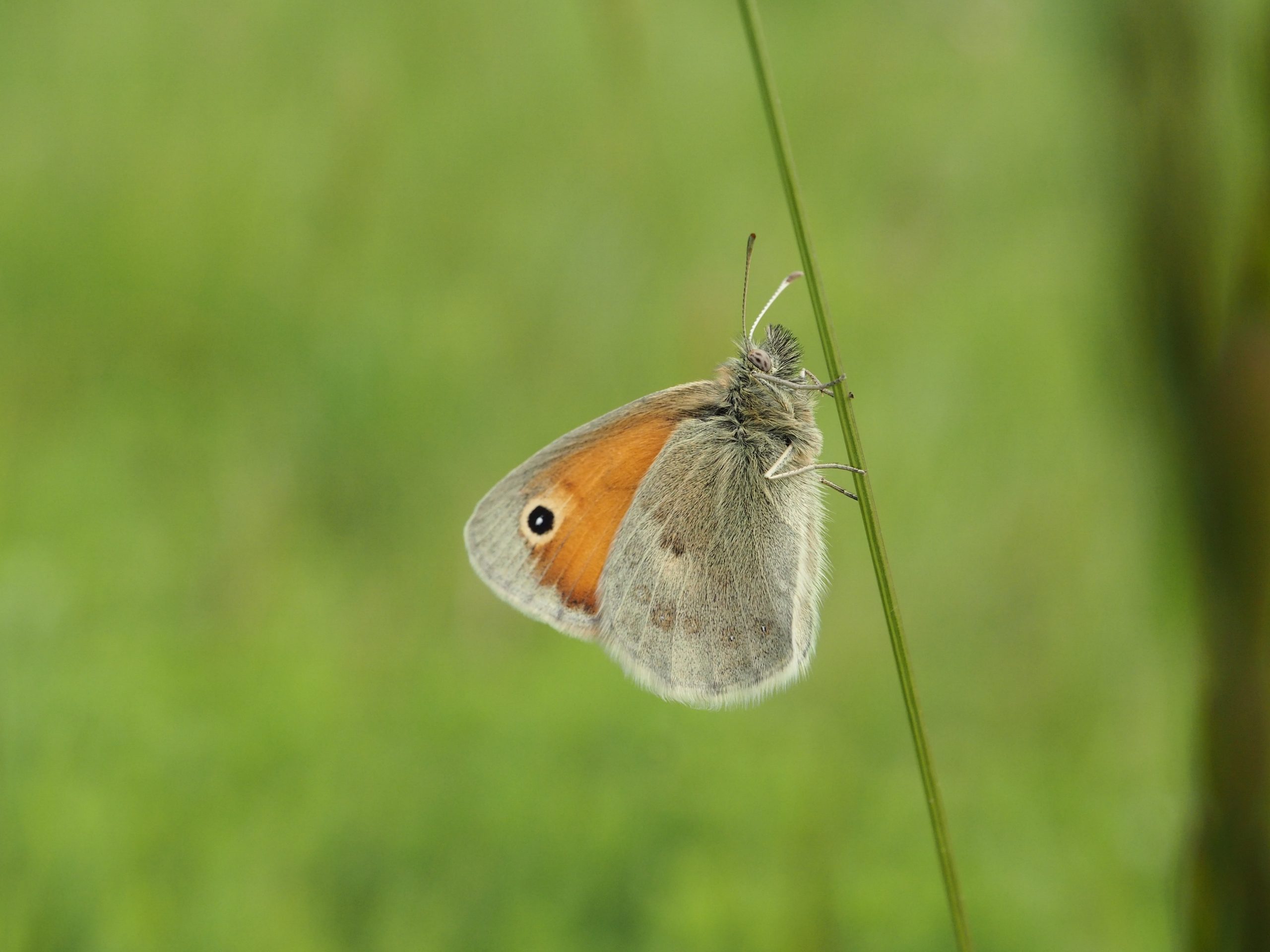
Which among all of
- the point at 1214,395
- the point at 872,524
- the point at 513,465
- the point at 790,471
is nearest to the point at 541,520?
the point at 790,471

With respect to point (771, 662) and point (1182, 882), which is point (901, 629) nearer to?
point (1182, 882)

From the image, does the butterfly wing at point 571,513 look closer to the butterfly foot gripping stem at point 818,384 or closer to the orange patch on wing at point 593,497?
the orange patch on wing at point 593,497

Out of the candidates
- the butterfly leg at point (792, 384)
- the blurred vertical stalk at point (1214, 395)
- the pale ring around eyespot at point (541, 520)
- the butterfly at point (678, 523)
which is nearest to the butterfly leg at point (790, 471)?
the butterfly at point (678, 523)

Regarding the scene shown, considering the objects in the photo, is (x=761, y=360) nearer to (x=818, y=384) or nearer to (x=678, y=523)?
(x=818, y=384)

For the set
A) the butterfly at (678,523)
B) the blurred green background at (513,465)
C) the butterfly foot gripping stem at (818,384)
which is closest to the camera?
the butterfly foot gripping stem at (818,384)

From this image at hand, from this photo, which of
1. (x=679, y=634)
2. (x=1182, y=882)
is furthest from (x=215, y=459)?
(x=1182, y=882)

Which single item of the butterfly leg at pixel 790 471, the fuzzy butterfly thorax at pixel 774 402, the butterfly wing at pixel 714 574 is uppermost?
the fuzzy butterfly thorax at pixel 774 402

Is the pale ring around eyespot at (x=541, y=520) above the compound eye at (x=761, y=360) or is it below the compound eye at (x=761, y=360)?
below
